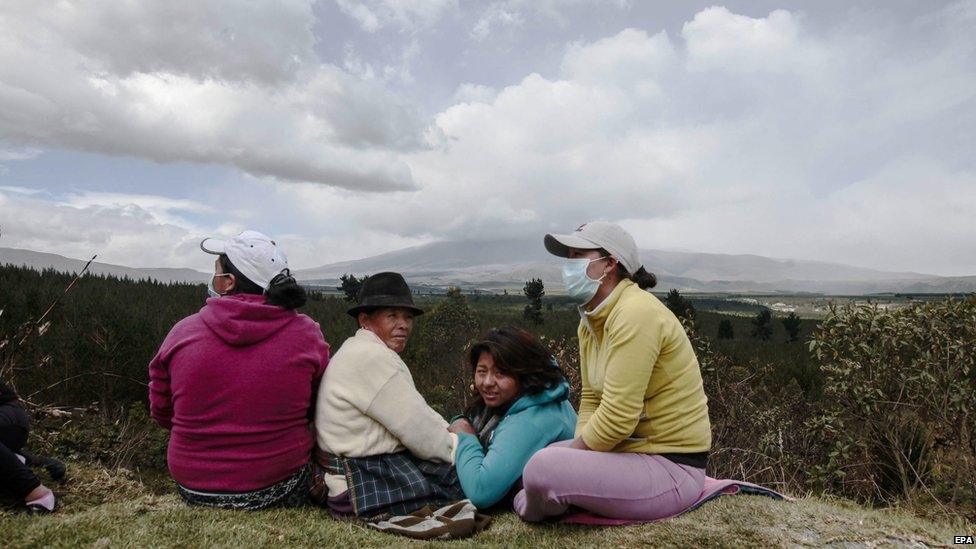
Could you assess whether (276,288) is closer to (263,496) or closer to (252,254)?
(252,254)

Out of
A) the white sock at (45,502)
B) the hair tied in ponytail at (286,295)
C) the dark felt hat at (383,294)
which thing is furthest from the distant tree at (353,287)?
the white sock at (45,502)

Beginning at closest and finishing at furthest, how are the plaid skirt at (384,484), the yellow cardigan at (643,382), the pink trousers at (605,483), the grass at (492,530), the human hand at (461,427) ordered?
1. the grass at (492,530)
2. the yellow cardigan at (643,382)
3. the pink trousers at (605,483)
4. the plaid skirt at (384,484)
5. the human hand at (461,427)

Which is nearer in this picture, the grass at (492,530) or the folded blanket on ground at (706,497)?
the grass at (492,530)

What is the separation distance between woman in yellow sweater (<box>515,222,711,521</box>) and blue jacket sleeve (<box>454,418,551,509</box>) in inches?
5.6

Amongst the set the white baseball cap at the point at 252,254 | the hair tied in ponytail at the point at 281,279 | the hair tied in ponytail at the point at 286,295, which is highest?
the white baseball cap at the point at 252,254

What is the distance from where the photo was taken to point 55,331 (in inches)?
591

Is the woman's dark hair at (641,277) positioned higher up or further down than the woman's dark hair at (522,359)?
higher up

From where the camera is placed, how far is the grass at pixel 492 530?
3027 millimetres

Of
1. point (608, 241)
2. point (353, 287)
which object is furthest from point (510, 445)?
point (353, 287)

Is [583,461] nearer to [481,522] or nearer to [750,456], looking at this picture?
[481,522]

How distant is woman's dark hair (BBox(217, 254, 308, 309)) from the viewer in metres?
3.51

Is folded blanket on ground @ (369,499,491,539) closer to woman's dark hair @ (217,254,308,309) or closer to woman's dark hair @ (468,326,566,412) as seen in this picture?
woman's dark hair @ (468,326,566,412)

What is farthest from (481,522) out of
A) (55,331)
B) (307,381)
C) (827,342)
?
(55,331)

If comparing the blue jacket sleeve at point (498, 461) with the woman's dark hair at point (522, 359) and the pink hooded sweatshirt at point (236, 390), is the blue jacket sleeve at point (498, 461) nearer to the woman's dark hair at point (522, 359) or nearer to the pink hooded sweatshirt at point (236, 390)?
the woman's dark hair at point (522, 359)
